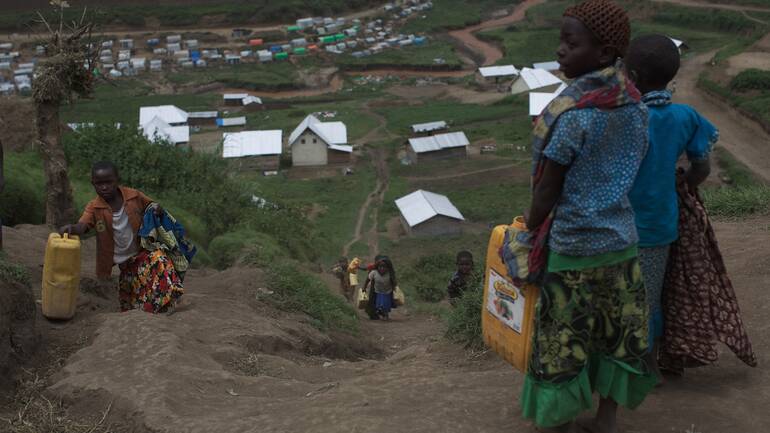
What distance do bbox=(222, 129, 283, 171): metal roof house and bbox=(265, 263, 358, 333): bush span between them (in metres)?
27.1

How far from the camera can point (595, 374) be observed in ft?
11.5

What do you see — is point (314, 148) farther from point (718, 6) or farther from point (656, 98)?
point (656, 98)

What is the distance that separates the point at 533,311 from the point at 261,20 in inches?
2657

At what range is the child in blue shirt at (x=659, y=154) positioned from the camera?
3.68 metres

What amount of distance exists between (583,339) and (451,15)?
2773 inches

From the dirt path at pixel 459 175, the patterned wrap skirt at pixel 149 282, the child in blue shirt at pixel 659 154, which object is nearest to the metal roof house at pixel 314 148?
the dirt path at pixel 459 175

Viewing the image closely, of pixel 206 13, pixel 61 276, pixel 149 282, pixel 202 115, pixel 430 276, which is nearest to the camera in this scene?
pixel 61 276

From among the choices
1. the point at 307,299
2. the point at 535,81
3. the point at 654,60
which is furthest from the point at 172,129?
the point at 654,60

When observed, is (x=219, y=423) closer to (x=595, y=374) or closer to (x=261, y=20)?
(x=595, y=374)

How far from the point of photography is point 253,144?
121 ft

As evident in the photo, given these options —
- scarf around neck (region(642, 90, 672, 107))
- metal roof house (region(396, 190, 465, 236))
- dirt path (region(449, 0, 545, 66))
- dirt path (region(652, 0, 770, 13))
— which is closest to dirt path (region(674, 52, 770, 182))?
metal roof house (region(396, 190, 465, 236))

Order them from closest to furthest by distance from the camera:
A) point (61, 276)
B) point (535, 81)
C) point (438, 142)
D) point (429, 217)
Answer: point (61, 276), point (429, 217), point (438, 142), point (535, 81)

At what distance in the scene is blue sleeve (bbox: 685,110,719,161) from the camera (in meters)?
3.81

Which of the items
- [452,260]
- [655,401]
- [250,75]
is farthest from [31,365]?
[250,75]
